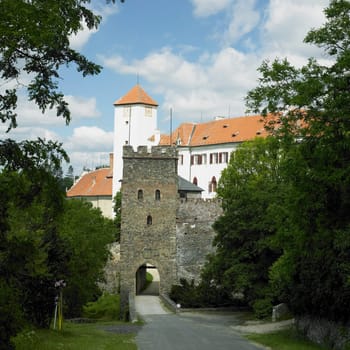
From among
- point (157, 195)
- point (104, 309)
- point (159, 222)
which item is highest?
point (157, 195)

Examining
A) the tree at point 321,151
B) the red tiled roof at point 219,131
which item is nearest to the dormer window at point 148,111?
the red tiled roof at point 219,131

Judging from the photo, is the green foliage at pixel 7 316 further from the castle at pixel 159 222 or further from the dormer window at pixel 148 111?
the dormer window at pixel 148 111

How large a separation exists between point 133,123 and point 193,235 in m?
40.5

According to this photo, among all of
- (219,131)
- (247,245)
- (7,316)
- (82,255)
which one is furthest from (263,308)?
(219,131)

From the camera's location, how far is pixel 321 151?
52.3 feet

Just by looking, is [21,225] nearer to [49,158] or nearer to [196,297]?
[196,297]

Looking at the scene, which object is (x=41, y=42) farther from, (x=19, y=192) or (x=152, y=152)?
(x=152, y=152)

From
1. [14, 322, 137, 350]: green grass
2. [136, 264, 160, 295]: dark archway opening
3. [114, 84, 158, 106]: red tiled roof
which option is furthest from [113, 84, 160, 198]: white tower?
[14, 322, 137, 350]: green grass

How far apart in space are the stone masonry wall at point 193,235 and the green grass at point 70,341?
66.2 ft

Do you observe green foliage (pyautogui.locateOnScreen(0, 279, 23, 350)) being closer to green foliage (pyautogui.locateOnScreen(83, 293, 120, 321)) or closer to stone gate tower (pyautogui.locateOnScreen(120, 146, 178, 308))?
green foliage (pyautogui.locateOnScreen(83, 293, 120, 321))

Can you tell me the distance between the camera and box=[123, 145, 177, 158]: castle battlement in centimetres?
4422

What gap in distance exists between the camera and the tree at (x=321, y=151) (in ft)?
52.4

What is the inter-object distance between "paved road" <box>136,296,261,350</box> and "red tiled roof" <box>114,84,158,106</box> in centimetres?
4919

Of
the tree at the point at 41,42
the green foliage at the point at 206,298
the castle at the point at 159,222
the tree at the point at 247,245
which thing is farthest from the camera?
the castle at the point at 159,222
